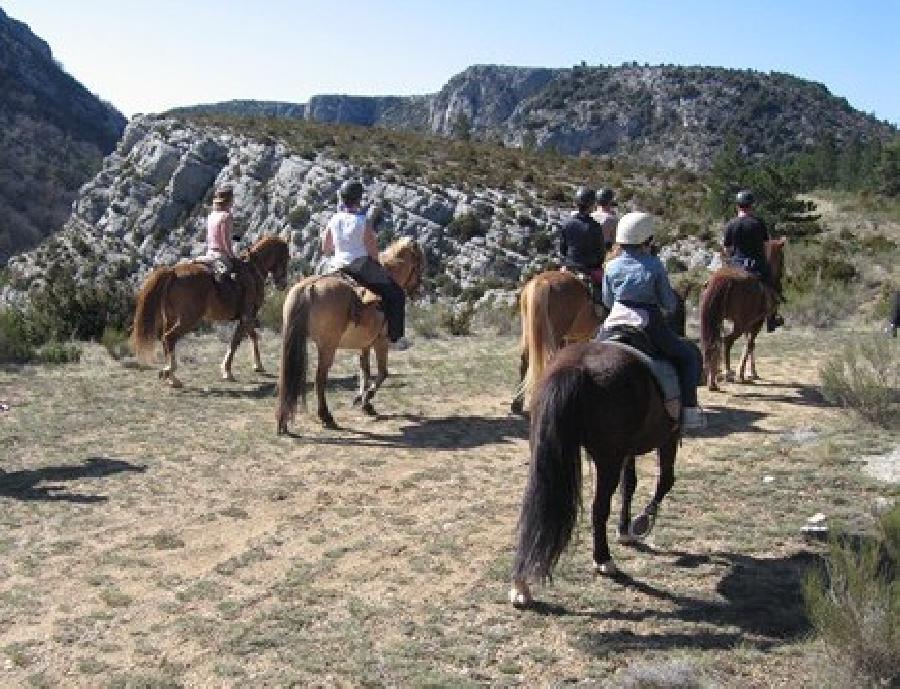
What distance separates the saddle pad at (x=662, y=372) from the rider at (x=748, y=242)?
6.40 metres

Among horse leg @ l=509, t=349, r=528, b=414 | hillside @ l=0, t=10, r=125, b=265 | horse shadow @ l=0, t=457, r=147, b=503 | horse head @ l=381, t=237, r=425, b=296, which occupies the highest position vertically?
hillside @ l=0, t=10, r=125, b=265

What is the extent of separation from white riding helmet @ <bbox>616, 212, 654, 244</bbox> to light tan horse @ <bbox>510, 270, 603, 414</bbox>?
3.03 metres

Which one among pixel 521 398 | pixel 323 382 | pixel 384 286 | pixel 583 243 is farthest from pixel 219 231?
pixel 583 243

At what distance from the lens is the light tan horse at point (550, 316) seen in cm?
896

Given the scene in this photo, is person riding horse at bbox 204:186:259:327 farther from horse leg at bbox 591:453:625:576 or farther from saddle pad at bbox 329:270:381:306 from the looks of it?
horse leg at bbox 591:453:625:576

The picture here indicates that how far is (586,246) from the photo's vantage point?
32.2 feet

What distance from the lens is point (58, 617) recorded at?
17.5 ft

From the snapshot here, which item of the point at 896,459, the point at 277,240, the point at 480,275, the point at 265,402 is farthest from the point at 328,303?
the point at 480,275

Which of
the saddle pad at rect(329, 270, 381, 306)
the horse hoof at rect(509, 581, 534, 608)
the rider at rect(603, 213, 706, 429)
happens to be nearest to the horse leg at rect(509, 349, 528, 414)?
the saddle pad at rect(329, 270, 381, 306)

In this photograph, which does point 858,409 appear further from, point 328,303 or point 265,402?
point 265,402

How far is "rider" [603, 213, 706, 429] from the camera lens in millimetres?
5812

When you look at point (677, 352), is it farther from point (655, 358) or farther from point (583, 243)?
point (583, 243)

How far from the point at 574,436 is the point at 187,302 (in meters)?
7.97

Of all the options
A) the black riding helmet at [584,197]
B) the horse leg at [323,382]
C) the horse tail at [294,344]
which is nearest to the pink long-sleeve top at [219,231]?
the horse leg at [323,382]
